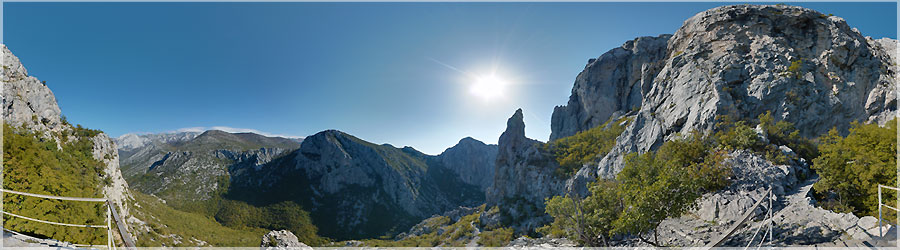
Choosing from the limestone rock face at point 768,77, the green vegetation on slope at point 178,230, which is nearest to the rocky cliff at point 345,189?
the green vegetation on slope at point 178,230

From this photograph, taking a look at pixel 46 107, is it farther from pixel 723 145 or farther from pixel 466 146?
pixel 466 146

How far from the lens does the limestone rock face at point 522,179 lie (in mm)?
57844

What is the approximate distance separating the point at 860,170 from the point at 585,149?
43.6 m

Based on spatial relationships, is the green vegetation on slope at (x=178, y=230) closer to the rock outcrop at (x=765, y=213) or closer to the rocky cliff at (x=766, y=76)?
the rock outcrop at (x=765, y=213)

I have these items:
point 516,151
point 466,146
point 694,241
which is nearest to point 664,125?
point 694,241

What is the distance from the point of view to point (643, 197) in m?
12.9

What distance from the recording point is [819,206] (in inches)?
535

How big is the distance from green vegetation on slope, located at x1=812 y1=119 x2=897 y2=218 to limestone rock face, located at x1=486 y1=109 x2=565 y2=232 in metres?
39.6

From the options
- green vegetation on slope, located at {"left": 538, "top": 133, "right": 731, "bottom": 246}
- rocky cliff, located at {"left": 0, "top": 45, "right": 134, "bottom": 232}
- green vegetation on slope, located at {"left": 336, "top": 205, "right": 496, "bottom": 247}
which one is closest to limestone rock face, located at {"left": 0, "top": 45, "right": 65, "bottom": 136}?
rocky cliff, located at {"left": 0, "top": 45, "right": 134, "bottom": 232}

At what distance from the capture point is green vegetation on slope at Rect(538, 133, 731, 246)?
12.9 metres

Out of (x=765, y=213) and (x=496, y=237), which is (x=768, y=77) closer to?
(x=765, y=213)

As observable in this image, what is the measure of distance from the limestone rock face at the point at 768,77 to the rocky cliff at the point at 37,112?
58.7 m

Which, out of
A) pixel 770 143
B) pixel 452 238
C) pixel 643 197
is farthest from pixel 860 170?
pixel 452 238

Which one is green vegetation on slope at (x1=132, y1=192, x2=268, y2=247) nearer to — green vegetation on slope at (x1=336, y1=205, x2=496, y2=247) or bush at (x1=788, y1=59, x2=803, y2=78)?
green vegetation on slope at (x1=336, y1=205, x2=496, y2=247)
